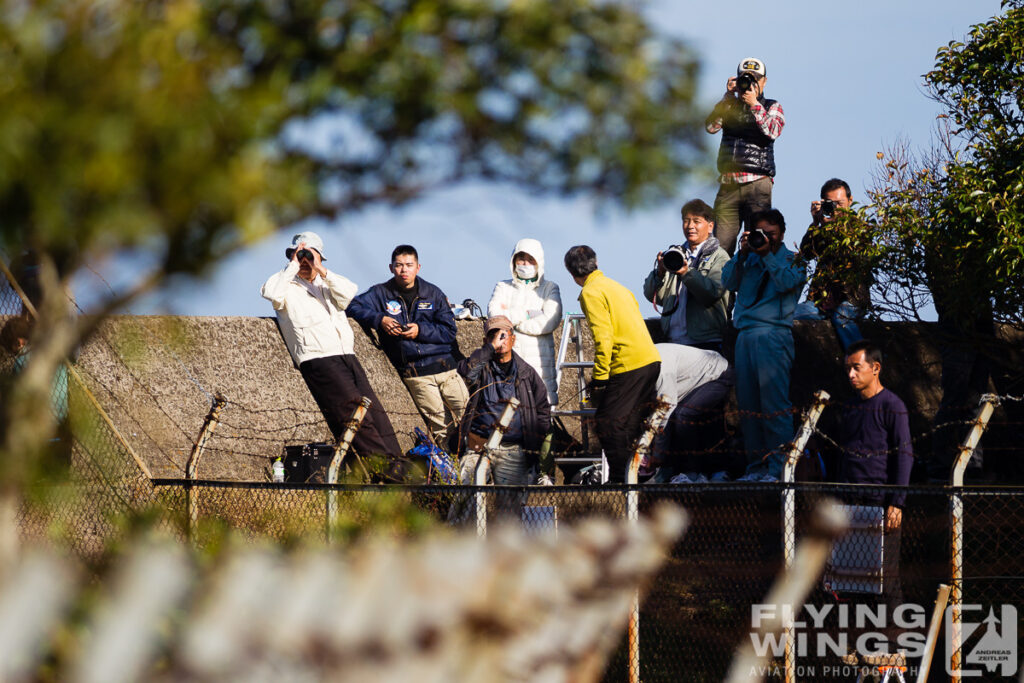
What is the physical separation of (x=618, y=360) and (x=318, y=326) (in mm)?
2048

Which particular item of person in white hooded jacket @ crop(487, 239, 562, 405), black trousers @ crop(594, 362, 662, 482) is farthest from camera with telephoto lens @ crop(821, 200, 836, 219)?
person in white hooded jacket @ crop(487, 239, 562, 405)

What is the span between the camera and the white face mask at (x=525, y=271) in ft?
26.7

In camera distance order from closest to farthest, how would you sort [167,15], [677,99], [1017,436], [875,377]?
[167,15] < [677,99] < [875,377] < [1017,436]

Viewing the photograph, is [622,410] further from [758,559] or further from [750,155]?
[750,155]

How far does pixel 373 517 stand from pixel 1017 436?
7242mm

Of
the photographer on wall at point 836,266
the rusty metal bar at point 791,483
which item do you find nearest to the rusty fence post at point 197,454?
the rusty metal bar at point 791,483

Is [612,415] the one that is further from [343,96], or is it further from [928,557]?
[343,96]

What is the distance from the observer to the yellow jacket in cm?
704

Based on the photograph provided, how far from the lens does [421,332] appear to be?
Result: 8375 mm

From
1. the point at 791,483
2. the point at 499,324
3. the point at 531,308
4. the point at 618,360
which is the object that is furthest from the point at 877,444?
the point at 531,308

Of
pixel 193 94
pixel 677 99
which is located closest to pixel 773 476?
pixel 677 99

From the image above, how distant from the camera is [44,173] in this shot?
4.92ft

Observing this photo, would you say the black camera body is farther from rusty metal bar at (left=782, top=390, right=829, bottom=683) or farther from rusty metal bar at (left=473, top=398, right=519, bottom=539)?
rusty metal bar at (left=473, top=398, right=519, bottom=539)

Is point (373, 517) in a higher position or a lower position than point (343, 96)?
lower
